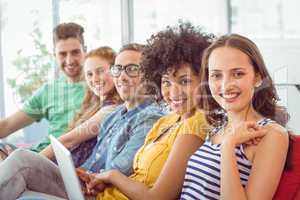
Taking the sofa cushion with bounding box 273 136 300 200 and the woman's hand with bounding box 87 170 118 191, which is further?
the woman's hand with bounding box 87 170 118 191

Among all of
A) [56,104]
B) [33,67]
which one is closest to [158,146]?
[56,104]

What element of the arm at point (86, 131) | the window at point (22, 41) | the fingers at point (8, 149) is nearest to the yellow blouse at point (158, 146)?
the arm at point (86, 131)

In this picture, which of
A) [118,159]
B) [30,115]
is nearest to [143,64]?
[118,159]

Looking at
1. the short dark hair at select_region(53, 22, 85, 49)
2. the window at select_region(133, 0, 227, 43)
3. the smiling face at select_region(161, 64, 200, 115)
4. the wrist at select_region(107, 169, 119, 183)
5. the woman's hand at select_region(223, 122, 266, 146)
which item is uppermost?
the window at select_region(133, 0, 227, 43)

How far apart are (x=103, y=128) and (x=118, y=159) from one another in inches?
12.9

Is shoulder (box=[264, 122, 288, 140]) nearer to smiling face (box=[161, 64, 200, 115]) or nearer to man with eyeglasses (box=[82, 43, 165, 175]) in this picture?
smiling face (box=[161, 64, 200, 115])

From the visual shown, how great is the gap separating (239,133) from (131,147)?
552 millimetres

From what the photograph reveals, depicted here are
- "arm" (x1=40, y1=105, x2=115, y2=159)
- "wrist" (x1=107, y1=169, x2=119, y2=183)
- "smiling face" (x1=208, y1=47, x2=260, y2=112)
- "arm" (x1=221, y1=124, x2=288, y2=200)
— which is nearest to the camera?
"arm" (x1=221, y1=124, x2=288, y2=200)

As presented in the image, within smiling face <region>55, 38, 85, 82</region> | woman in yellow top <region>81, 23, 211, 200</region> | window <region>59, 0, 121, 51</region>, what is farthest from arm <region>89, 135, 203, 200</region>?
window <region>59, 0, 121, 51</region>

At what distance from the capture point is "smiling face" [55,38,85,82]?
2559mm

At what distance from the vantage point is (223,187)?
1219 millimetres

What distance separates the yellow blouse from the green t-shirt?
2.85 ft

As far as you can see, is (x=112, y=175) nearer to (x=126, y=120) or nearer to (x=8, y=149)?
(x=126, y=120)

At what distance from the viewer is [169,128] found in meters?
1.58
